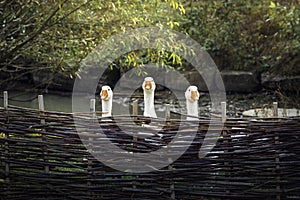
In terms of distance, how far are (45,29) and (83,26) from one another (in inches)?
21.5

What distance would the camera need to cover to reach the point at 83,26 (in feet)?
20.4

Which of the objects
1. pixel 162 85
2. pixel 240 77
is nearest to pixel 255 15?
pixel 240 77

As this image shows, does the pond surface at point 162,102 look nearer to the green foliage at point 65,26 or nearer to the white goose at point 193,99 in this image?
the green foliage at point 65,26

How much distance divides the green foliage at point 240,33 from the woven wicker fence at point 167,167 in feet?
24.7

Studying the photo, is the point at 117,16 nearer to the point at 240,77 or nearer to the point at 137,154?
the point at 137,154

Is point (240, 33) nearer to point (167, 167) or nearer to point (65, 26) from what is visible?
point (65, 26)

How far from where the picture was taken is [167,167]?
3.49m

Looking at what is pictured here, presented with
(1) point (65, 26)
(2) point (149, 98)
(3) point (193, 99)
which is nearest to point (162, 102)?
(1) point (65, 26)

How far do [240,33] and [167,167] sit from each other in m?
8.37

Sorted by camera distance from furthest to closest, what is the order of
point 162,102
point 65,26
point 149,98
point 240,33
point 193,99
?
point 240,33, point 162,102, point 65,26, point 149,98, point 193,99

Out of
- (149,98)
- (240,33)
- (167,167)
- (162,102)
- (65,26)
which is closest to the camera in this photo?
(167,167)

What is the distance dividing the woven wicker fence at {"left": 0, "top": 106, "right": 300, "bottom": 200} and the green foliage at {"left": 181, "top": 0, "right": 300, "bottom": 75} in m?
7.52

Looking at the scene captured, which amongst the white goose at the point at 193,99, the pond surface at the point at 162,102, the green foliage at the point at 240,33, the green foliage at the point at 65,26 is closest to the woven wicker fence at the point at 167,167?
the white goose at the point at 193,99

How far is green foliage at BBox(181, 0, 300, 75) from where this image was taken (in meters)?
11.2
